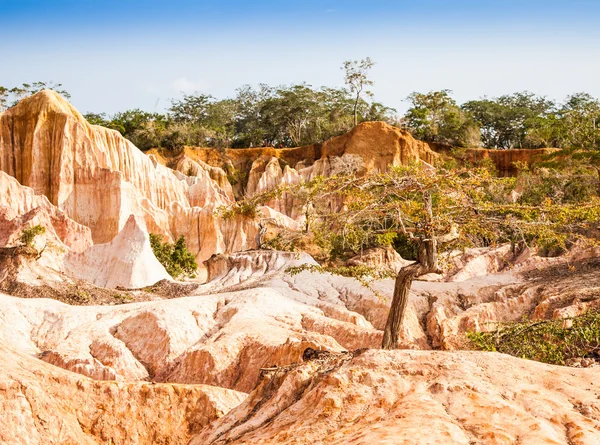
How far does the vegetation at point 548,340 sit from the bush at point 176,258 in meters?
22.9

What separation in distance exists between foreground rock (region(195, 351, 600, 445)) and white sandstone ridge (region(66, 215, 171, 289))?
1900 cm

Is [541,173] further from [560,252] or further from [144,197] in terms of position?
[144,197]

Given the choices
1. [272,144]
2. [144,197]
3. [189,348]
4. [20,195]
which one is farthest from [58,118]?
[189,348]

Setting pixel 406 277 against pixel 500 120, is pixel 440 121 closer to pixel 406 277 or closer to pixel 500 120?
pixel 500 120

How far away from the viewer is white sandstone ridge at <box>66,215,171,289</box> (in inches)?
1001

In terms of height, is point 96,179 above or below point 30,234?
below

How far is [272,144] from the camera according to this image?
61406 mm

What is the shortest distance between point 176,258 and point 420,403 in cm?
2798

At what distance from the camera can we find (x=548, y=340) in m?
10.1

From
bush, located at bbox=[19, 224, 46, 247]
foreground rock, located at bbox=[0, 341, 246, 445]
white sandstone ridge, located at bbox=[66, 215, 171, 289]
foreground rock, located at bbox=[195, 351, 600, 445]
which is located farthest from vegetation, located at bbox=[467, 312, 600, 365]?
white sandstone ridge, located at bbox=[66, 215, 171, 289]

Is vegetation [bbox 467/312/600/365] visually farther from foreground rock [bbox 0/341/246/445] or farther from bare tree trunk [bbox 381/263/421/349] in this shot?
foreground rock [bbox 0/341/246/445]

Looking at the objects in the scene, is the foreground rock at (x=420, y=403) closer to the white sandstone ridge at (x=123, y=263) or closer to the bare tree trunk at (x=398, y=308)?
the bare tree trunk at (x=398, y=308)

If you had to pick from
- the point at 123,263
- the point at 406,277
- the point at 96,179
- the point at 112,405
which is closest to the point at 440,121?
the point at 96,179

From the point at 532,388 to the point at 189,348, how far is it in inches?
346
